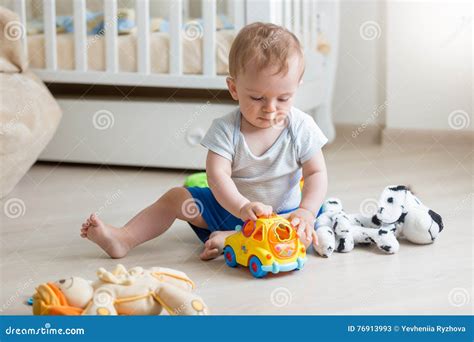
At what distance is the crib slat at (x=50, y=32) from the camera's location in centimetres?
247

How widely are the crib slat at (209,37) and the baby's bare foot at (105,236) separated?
890mm

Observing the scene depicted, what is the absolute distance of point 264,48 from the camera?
145 centimetres

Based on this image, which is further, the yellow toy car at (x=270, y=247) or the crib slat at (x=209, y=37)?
the crib slat at (x=209, y=37)

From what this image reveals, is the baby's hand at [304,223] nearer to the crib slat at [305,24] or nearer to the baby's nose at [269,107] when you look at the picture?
the baby's nose at [269,107]

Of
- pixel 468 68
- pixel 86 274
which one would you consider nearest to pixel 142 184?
pixel 86 274

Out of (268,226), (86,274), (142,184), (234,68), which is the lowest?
(142,184)

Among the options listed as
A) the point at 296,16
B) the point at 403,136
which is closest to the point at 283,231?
the point at 296,16

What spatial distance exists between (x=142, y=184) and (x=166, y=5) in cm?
94

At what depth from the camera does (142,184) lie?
2303mm

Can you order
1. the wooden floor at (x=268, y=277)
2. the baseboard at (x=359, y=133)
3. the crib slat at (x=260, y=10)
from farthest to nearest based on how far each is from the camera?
1. the baseboard at (x=359, y=133)
2. the crib slat at (x=260, y=10)
3. the wooden floor at (x=268, y=277)

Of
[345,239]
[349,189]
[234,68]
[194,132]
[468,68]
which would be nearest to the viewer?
[234,68]

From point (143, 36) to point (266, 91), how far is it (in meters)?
1.04

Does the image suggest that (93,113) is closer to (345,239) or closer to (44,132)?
(44,132)

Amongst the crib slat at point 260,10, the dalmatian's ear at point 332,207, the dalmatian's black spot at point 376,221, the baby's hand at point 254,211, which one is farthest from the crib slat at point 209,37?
the baby's hand at point 254,211
